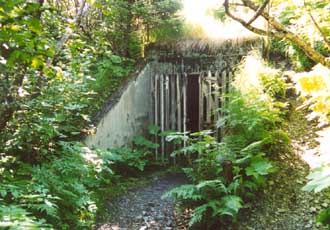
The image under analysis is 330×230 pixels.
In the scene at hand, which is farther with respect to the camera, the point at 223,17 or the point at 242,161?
the point at 223,17

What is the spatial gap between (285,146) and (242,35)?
3.30 metres

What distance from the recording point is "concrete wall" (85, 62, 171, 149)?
23.4 feet

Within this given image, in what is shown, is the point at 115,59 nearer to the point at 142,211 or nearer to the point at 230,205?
the point at 142,211

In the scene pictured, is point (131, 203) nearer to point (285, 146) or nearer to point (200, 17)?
point (285, 146)

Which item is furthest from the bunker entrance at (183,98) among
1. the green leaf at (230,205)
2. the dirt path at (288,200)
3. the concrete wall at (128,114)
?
the green leaf at (230,205)

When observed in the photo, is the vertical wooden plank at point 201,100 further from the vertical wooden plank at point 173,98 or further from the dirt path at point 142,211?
the dirt path at point 142,211

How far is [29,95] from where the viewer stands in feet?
13.5

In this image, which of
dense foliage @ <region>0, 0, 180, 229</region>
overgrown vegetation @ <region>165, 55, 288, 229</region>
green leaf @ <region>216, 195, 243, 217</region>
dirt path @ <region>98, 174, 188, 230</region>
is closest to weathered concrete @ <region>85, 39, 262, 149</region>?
dense foliage @ <region>0, 0, 180, 229</region>

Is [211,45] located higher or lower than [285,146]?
higher

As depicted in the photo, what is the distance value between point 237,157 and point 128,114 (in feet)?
11.5

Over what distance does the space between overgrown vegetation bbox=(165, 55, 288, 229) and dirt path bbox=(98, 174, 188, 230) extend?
1.31 feet

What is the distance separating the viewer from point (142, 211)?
18.2 ft

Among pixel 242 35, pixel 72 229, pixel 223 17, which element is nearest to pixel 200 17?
pixel 223 17

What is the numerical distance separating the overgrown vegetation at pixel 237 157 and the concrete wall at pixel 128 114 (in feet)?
8.05
